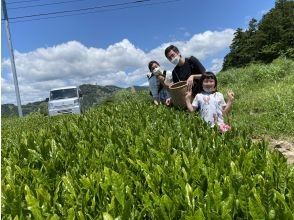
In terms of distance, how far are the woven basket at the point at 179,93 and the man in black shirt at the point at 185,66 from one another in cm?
14

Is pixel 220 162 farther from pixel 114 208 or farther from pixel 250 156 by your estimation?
pixel 114 208

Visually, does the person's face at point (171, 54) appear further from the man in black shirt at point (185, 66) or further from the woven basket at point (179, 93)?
the woven basket at point (179, 93)

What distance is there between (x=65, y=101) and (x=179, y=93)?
17985 mm

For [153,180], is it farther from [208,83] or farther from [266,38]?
[266,38]

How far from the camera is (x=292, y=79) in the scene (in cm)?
2016

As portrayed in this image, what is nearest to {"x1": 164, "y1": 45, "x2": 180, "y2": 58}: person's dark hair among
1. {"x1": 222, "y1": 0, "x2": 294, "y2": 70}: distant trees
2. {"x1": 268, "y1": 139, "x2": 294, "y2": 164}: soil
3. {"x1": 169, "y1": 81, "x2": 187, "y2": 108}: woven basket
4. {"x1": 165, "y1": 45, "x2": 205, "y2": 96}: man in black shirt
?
{"x1": 165, "y1": 45, "x2": 205, "y2": 96}: man in black shirt

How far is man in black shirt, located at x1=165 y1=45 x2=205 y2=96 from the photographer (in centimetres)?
793

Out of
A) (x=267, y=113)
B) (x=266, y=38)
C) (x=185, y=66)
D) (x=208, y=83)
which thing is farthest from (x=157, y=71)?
(x=266, y=38)

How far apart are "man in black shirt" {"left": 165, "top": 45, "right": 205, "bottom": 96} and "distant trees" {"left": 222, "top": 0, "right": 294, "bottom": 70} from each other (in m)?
59.7

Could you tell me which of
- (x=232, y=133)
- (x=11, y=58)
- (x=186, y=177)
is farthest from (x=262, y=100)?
(x=11, y=58)

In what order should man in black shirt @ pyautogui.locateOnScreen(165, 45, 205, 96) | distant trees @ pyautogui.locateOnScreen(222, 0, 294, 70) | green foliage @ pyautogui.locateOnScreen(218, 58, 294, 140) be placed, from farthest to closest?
distant trees @ pyautogui.locateOnScreen(222, 0, 294, 70), green foliage @ pyautogui.locateOnScreen(218, 58, 294, 140), man in black shirt @ pyautogui.locateOnScreen(165, 45, 205, 96)

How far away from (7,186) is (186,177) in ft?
4.23

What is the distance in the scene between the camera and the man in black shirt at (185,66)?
7.93 m

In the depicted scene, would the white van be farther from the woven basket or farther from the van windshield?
the woven basket
